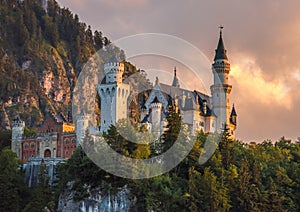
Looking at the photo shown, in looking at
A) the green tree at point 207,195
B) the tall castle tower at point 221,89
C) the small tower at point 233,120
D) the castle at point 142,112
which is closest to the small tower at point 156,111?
the castle at point 142,112

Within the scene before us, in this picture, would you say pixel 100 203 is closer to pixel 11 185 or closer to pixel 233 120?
pixel 11 185

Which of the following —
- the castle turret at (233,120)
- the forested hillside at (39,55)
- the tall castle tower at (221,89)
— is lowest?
the castle turret at (233,120)

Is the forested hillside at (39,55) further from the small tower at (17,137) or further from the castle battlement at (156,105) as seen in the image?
the castle battlement at (156,105)

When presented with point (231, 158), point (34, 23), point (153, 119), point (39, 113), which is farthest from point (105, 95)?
point (34, 23)

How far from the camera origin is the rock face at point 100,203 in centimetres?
6369

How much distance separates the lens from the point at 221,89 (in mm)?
90688

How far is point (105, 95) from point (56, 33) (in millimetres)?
80370

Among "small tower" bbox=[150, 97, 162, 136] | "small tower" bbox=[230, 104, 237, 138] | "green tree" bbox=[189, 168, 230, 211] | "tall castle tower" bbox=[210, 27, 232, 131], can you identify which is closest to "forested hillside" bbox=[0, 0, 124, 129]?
"small tower" bbox=[230, 104, 237, 138]

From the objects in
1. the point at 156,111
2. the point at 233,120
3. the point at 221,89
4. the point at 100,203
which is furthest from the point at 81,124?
the point at 233,120

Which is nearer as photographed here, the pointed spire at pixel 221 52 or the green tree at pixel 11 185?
the green tree at pixel 11 185

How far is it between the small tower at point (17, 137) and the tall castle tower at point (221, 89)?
79.4ft

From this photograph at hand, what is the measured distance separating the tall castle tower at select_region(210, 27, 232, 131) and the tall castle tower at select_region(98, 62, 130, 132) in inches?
461

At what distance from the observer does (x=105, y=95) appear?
8669cm

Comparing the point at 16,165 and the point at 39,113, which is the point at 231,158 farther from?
the point at 39,113
